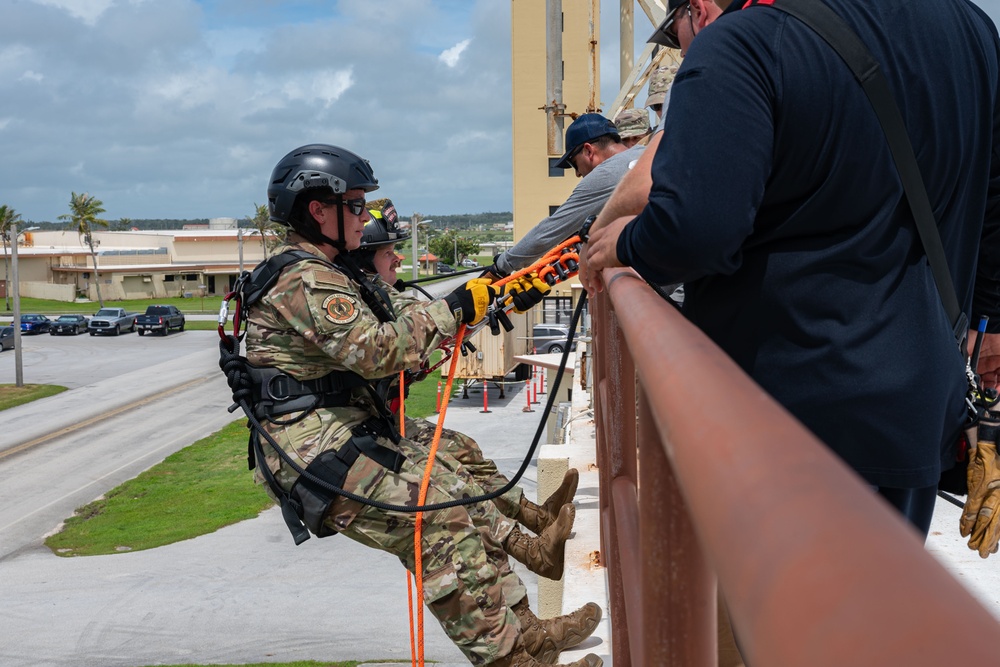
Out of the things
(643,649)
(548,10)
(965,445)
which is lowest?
(643,649)

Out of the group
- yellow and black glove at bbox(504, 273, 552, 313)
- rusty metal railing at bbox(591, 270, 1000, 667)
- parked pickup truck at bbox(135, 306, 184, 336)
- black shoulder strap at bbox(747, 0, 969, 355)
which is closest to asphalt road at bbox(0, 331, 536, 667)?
yellow and black glove at bbox(504, 273, 552, 313)

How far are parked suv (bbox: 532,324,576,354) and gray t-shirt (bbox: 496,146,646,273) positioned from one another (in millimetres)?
29271

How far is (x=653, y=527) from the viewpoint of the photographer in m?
1.31

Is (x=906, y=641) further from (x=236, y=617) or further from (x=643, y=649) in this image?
(x=236, y=617)

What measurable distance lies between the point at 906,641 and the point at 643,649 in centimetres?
108

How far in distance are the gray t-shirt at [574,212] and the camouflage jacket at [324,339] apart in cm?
94

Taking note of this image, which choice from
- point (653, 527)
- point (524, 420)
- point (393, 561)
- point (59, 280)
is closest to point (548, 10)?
point (393, 561)

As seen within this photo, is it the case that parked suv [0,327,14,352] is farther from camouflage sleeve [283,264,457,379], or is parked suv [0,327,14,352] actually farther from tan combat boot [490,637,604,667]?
tan combat boot [490,637,604,667]

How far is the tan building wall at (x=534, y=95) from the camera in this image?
4025cm

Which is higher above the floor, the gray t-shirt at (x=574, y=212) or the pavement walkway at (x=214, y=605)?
the gray t-shirt at (x=574, y=212)

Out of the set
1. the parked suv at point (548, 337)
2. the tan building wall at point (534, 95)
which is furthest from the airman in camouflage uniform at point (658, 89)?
the tan building wall at point (534, 95)

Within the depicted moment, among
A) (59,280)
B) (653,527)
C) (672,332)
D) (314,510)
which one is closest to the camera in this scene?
(672,332)

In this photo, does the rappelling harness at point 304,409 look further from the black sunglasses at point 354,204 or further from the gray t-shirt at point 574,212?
the gray t-shirt at point 574,212

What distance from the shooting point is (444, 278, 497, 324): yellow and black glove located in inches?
170
